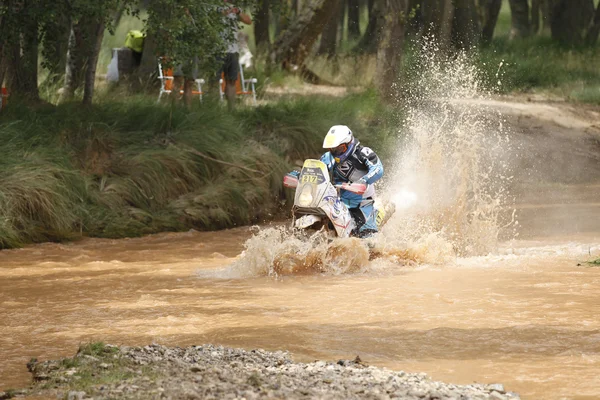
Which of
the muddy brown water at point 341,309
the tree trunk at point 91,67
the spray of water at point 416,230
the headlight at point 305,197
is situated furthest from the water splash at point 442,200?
the tree trunk at point 91,67

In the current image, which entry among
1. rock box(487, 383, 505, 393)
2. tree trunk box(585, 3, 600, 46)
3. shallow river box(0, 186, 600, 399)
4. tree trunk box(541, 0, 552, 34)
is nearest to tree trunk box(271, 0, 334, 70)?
shallow river box(0, 186, 600, 399)

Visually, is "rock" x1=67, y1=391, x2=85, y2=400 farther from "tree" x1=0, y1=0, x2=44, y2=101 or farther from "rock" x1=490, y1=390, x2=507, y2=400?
"tree" x1=0, y1=0, x2=44, y2=101

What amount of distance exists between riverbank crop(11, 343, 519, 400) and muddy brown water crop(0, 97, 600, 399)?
1.22 feet

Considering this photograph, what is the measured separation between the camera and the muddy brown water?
7.38 metres

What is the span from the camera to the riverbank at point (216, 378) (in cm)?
598

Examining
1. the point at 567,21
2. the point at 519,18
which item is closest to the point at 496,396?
the point at 567,21

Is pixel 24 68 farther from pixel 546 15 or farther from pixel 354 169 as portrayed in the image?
pixel 546 15

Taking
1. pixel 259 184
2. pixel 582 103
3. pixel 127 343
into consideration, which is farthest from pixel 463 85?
pixel 127 343

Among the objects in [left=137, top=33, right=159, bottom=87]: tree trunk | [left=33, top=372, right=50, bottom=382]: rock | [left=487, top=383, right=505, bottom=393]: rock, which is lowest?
[left=33, top=372, right=50, bottom=382]: rock

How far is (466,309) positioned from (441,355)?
1.80 m

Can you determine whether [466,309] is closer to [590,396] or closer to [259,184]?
[590,396]

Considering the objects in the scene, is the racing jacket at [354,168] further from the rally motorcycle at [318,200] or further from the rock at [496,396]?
the rock at [496,396]

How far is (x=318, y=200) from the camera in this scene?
1093 centimetres

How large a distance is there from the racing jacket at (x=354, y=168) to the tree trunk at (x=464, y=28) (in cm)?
1850
